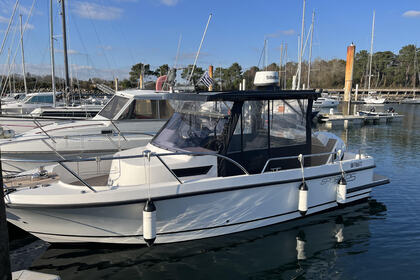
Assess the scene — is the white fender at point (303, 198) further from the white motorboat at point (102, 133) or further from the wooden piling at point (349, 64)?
the wooden piling at point (349, 64)

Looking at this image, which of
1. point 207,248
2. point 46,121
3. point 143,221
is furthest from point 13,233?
point 46,121

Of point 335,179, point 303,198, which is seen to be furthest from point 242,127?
point 335,179

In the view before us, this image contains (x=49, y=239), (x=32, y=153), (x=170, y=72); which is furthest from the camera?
(x=170, y=72)

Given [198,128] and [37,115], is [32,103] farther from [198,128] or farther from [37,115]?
[198,128]

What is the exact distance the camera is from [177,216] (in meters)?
5.15

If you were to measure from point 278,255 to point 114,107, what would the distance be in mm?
7456

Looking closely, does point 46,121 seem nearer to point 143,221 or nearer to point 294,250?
point 143,221

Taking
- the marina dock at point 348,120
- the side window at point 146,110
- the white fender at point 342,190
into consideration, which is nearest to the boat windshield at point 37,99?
the side window at point 146,110

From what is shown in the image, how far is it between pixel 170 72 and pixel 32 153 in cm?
506

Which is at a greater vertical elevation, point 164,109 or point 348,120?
point 164,109

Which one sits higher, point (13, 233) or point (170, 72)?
point (170, 72)

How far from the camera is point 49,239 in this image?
5.19 meters

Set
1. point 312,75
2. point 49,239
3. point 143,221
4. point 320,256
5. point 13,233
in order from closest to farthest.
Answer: point 143,221 → point 49,239 → point 320,256 → point 13,233 → point 312,75

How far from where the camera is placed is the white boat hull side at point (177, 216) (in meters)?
4.83
